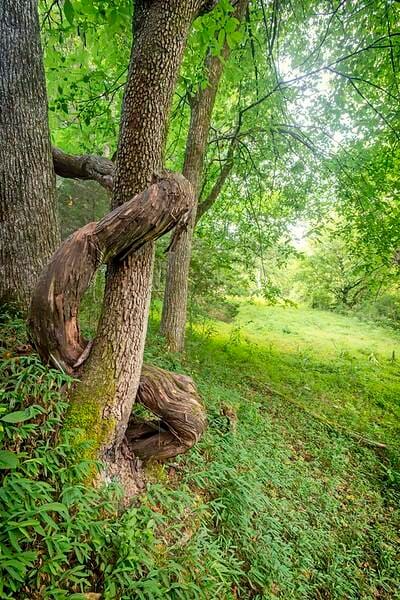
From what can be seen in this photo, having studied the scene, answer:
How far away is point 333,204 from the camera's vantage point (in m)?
6.40

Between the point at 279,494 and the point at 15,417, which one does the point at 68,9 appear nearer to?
the point at 15,417

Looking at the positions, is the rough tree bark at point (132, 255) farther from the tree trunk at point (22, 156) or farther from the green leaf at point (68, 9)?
the tree trunk at point (22, 156)

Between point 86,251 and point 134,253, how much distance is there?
282 mm

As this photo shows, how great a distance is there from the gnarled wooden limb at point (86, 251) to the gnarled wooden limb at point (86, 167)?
2.20 feet

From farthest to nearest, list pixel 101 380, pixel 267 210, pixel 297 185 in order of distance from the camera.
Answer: pixel 267 210, pixel 297 185, pixel 101 380

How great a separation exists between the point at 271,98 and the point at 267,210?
7.41 feet

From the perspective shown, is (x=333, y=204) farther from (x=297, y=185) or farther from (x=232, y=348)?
(x=232, y=348)

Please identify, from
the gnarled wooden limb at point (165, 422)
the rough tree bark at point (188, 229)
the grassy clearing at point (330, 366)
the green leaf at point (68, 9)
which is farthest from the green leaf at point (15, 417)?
the grassy clearing at point (330, 366)

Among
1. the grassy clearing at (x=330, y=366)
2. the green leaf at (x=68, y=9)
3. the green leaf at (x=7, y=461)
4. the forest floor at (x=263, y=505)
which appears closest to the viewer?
the green leaf at (x=7, y=461)

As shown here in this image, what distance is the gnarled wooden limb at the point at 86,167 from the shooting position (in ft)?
7.66

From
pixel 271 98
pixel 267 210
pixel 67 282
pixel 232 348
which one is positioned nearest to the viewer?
pixel 67 282

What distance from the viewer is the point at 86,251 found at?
1644mm

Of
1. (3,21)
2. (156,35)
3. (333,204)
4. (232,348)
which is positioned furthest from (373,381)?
(3,21)

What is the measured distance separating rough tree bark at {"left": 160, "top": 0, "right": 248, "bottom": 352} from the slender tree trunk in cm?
278
